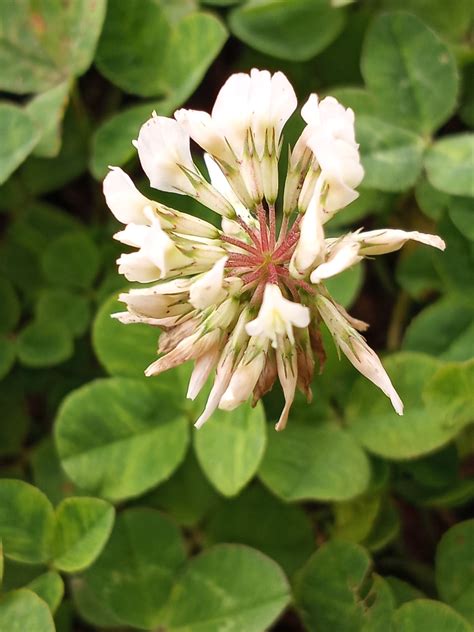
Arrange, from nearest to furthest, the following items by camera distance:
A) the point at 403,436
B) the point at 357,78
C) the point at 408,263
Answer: the point at 403,436, the point at 408,263, the point at 357,78

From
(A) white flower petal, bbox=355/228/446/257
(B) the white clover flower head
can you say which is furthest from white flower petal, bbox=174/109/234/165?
(A) white flower petal, bbox=355/228/446/257

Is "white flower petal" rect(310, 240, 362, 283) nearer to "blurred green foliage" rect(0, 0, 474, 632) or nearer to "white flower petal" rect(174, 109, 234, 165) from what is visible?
"white flower petal" rect(174, 109, 234, 165)

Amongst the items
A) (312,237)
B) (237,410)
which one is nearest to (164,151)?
(312,237)

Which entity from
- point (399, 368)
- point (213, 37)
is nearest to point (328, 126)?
point (399, 368)

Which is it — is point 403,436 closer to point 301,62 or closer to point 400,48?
point 400,48

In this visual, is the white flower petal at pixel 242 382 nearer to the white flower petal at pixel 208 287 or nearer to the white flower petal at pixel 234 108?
the white flower petal at pixel 208 287
